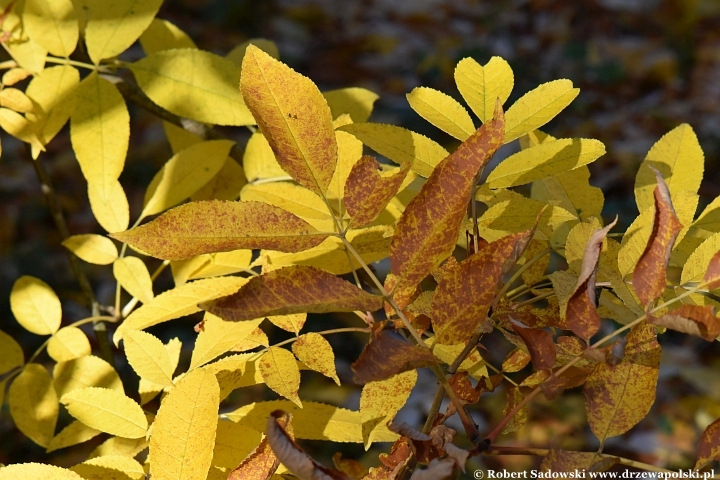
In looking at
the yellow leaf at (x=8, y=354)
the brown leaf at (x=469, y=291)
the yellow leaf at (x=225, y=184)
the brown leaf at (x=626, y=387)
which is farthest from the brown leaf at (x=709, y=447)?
the yellow leaf at (x=8, y=354)

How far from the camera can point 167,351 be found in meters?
0.79

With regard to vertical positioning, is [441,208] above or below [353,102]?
above

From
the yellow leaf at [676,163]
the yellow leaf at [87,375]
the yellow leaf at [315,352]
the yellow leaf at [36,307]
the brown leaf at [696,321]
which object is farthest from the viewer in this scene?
the yellow leaf at [36,307]

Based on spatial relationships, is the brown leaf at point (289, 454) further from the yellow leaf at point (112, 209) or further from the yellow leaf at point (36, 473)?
the yellow leaf at point (112, 209)

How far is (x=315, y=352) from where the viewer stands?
2.24 feet

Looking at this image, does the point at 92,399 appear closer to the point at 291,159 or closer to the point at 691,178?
the point at 291,159

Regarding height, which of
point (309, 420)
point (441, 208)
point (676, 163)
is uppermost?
point (441, 208)

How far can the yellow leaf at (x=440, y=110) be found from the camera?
695mm

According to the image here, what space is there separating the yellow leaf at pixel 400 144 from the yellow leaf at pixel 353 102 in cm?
35

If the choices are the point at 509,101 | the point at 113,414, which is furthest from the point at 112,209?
the point at 509,101

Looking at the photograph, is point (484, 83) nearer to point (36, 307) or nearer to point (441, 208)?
point (441, 208)

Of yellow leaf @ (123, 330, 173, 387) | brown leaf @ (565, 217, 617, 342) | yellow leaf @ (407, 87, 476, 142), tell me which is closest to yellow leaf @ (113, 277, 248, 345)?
yellow leaf @ (123, 330, 173, 387)

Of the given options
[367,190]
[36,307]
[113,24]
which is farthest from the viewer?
[36,307]

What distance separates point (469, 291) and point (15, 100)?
2.01 feet
